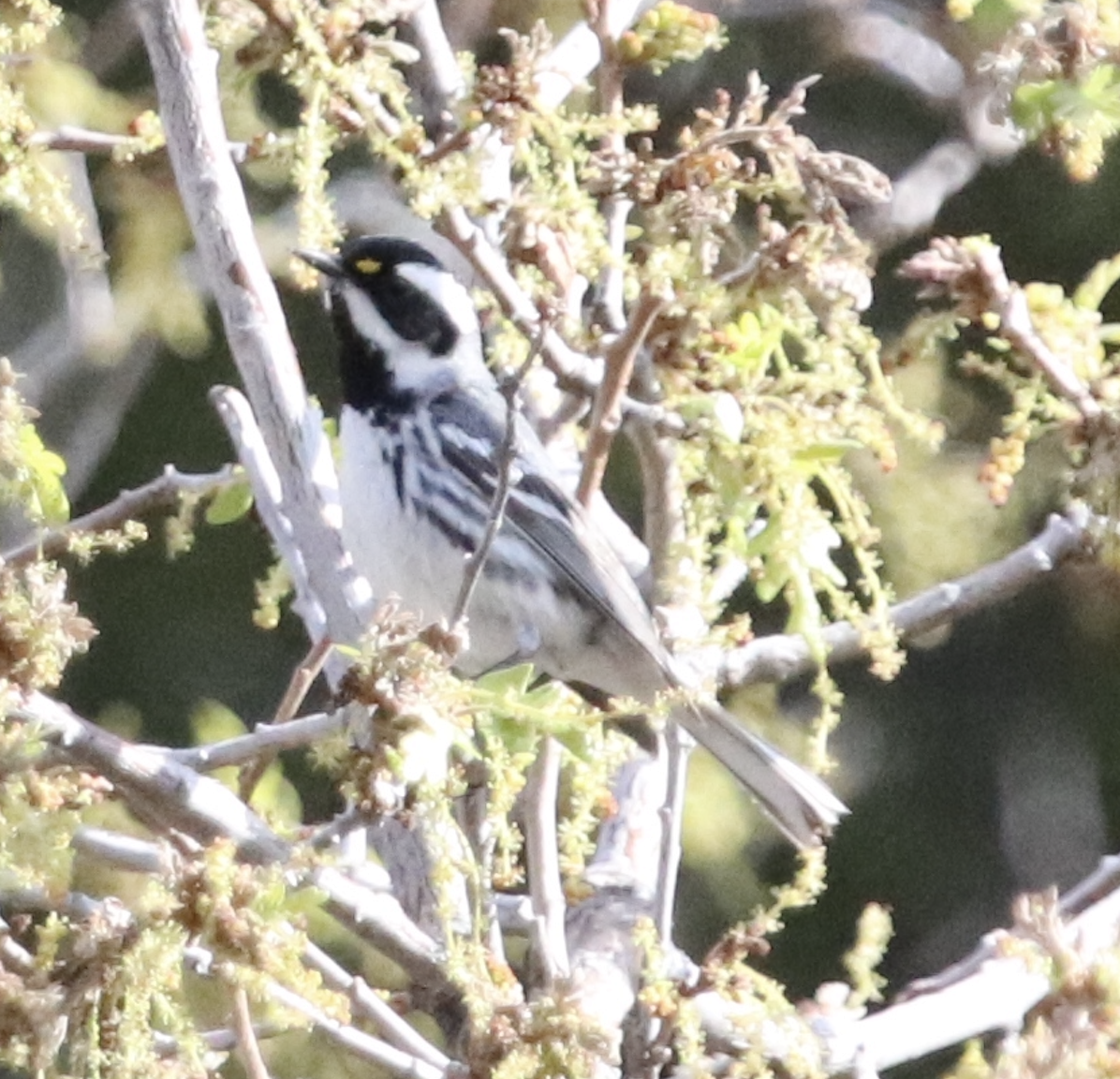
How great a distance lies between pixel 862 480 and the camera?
10.3 ft

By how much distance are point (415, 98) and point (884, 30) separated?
1.69 m

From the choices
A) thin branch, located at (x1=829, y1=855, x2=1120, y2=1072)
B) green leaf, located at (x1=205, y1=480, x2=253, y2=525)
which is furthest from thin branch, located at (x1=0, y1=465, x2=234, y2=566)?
thin branch, located at (x1=829, y1=855, x2=1120, y2=1072)

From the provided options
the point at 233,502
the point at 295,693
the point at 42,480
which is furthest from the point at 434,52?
the point at 42,480

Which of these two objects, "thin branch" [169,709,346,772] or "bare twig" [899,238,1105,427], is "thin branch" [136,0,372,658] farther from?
"bare twig" [899,238,1105,427]

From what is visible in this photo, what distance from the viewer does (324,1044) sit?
121 inches

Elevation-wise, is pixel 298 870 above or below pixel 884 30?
below

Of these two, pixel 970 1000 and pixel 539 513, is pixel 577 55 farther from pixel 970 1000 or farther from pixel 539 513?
pixel 970 1000

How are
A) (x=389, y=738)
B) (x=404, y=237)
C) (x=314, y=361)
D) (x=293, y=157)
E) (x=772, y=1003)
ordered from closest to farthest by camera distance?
(x=389, y=738) < (x=772, y=1003) < (x=293, y=157) < (x=404, y=237) < (x=314, y=361)

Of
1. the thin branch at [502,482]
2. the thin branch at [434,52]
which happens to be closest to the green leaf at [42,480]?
the thin branch at [502,482]

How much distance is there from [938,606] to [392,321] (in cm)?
98

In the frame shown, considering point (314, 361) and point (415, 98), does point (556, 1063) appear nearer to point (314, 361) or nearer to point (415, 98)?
point (415, 98)

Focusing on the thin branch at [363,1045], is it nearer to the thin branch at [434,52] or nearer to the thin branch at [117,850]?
the thin branch at [117,850]

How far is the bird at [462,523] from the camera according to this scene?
250 cm

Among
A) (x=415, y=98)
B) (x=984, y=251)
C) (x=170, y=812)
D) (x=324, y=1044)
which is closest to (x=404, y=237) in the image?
(x=415, y=98)
